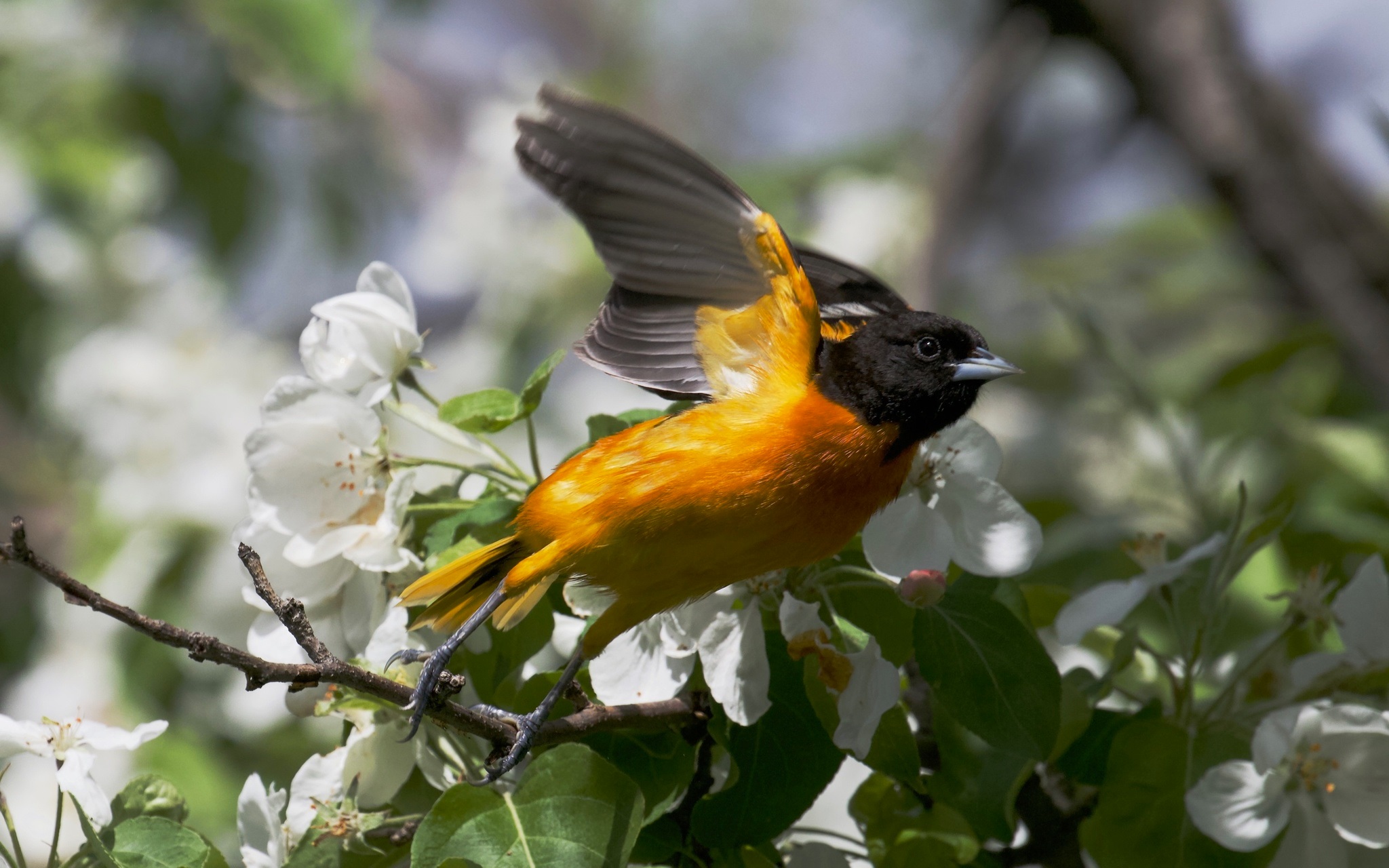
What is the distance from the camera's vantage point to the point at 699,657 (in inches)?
47.6

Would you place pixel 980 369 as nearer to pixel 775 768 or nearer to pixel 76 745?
pixel 775 768

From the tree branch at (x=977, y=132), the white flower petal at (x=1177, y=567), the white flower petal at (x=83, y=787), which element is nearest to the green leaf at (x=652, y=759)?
the white flower petal at (x=83, y=787)

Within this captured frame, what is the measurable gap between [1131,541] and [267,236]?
280 cm

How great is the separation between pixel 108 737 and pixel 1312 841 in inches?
49.4

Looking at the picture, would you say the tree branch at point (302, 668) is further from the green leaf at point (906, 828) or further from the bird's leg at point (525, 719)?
the green leaf at point (906, 828)

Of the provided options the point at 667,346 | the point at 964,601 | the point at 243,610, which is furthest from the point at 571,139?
the point at 243,610

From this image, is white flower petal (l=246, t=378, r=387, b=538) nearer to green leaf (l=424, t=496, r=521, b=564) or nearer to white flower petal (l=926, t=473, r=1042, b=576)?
green leaf (l=424, t=496, r=521, b=564)

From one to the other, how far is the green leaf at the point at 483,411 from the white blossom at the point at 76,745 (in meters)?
0.42

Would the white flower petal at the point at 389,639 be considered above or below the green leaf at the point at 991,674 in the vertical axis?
above

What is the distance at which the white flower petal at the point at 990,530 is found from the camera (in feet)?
4.07

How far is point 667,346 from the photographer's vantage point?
4.52 feet

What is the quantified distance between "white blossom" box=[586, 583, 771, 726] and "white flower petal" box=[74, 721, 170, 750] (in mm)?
438

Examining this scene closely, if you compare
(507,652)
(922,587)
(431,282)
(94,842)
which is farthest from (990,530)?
(431,282)

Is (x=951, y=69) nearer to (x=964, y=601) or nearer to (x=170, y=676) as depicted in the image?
(x=170, y=676)
